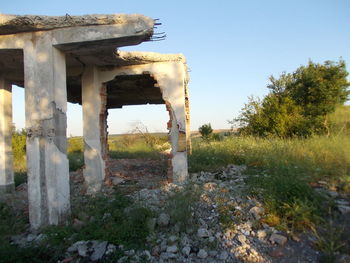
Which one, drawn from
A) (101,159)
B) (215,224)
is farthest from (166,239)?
(101,159)

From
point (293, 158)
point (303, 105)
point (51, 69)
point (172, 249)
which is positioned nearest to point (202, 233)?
point (172, 249)

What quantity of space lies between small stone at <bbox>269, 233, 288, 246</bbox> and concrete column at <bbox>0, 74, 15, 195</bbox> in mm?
5802

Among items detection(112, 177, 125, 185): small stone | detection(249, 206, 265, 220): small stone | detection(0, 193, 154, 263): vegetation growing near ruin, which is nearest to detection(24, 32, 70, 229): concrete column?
detection(0, 193, 154, 263): vegetation growing near ruin

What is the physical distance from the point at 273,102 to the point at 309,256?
12.9 meters

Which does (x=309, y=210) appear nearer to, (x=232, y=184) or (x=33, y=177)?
(x=232, y=184)

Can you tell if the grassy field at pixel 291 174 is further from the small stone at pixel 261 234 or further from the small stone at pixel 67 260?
the small stone at pixel 67 260

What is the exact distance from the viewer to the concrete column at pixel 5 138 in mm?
6281

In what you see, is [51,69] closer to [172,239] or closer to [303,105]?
[172,239]

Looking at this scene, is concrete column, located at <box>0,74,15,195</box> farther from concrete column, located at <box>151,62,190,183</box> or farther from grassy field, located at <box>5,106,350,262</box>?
concrete column, located at <box>151,62,190,183</box>

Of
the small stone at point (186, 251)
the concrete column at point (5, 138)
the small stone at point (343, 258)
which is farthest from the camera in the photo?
the concrete column at point (5, 138)

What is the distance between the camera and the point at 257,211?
4.19 metres

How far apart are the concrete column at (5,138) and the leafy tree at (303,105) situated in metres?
11.1

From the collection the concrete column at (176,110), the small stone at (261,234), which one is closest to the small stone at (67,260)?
the small stone at (261,234)

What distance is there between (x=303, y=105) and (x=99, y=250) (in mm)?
15086
